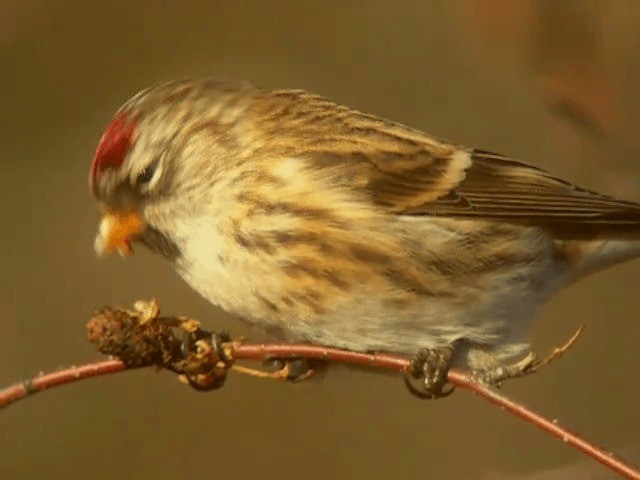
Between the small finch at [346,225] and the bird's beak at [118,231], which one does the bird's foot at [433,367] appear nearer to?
the small finch at [346,225]

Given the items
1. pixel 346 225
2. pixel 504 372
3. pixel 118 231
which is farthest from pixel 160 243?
pixel 504 372

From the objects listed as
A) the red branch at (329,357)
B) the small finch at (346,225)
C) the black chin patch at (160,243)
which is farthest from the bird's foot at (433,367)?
the black chin patch at (160,243)

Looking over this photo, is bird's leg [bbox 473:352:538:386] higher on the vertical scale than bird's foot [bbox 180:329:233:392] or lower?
lower

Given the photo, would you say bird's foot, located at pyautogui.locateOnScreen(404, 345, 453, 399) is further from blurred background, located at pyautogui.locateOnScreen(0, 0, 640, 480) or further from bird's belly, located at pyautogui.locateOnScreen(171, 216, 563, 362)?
blurred background, located at pyautogui.locateOnScreen(0, 0, 640, 480)

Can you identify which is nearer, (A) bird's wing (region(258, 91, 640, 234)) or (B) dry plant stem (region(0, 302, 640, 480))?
(B) dry plant stem (region(0, 302, 640, 480))

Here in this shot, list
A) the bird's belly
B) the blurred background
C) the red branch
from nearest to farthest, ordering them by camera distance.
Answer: the red branch → the bird's belly → the blurred background

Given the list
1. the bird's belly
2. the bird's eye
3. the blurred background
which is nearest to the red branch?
the bird's belly

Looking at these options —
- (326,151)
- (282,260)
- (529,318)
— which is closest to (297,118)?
(326,151)

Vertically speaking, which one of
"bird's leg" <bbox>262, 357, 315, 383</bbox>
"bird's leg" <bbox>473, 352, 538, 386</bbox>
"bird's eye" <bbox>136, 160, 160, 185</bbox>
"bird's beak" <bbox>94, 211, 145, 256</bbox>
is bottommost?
"bird's leg" <bbox>262, 357, 315, 383</bbox>
